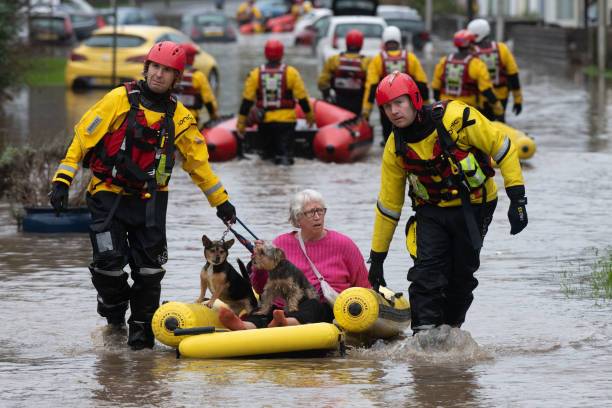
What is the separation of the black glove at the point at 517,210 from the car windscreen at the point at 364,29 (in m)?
25.1

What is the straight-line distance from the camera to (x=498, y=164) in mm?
8500

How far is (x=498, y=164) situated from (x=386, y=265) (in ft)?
11.9

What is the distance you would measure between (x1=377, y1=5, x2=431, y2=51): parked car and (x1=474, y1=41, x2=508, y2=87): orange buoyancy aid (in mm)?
25328

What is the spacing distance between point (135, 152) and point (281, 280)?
1.06 meters

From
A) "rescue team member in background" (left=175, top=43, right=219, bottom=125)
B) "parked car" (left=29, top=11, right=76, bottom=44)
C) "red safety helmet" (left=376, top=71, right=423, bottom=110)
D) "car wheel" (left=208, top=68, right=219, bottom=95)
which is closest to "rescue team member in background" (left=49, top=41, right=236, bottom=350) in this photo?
"red safety helmet" (left=376, top=71, right=423, bottom=110)

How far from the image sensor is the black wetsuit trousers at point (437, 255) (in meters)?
8.65

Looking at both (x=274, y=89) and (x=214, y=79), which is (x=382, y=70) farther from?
(x=214, y=79)

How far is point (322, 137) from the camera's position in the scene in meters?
19.6

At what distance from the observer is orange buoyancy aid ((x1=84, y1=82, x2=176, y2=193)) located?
8836 millimetres

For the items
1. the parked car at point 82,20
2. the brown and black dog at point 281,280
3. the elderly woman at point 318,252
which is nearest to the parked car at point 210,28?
the parked car at point 82,20

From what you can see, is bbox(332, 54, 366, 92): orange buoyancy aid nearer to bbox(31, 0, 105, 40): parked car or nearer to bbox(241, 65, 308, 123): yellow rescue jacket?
bbox(241, 65, 308, 123): yellow rescue jacket

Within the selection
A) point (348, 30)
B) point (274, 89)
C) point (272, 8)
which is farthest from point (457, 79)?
point (272, 8)

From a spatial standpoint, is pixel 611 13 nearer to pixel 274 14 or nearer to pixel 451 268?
pixel 274 14

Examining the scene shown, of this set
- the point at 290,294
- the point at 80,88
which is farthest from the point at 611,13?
the point at 290,294
